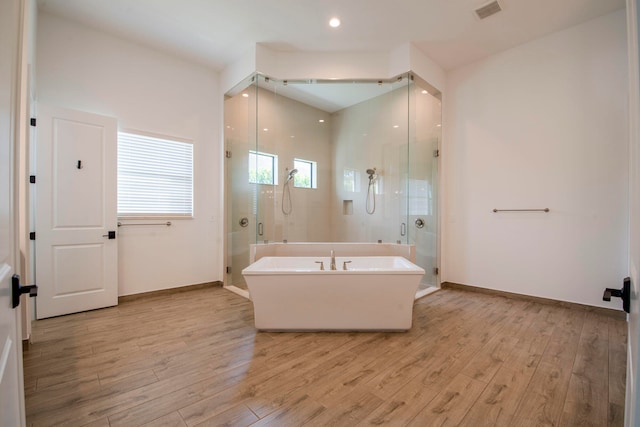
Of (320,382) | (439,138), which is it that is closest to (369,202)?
(439,138)

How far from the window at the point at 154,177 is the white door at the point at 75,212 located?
18 centimetres

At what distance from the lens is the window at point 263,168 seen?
11.9ft

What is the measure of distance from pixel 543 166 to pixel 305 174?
3004 millimetres

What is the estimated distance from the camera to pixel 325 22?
291 centimetres

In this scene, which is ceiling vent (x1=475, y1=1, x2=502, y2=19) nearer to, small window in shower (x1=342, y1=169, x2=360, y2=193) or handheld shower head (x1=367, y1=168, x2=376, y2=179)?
handheld shower head (x1=367, y1=168, x2=376, y2=179)

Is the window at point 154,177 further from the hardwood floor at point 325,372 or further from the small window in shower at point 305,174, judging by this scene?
the small window in shower at point 305,174

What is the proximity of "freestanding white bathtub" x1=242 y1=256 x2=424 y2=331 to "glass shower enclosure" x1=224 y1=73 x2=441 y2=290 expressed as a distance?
1.29m

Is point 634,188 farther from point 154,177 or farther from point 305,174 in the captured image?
point 154,177

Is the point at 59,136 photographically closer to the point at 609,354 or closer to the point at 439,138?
the point at 439,138

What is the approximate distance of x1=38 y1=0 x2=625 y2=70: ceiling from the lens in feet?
8.81

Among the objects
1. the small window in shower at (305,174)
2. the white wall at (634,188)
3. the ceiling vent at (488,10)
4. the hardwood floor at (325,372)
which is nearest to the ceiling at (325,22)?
the ceiling vent at (488,10)

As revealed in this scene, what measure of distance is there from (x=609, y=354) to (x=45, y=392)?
3918 millimetres

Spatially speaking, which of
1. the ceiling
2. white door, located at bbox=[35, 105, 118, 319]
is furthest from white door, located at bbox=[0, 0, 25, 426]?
white door, located at bbox=[35, 105, 118, 319]

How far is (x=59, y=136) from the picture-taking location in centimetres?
277
